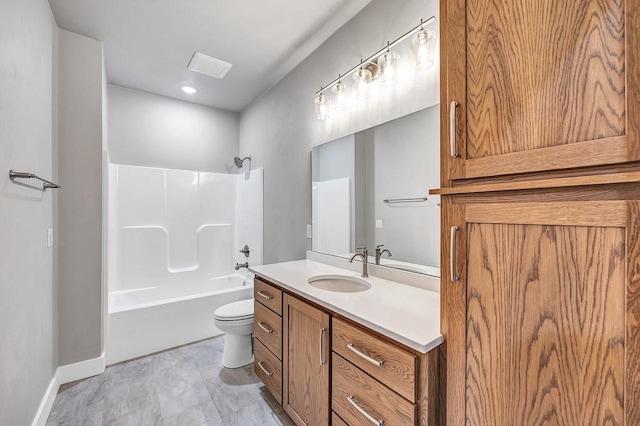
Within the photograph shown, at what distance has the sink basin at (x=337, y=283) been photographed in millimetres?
1763

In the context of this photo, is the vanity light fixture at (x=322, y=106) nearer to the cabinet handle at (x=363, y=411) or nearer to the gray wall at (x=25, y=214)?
the gray wall at (x=25, y=214)

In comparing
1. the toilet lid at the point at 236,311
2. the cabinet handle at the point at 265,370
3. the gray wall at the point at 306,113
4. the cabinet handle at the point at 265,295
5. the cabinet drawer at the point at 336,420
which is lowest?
the cabinet handle at the point at 265,370

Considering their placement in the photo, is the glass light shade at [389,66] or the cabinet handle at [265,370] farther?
the cabinet handle at [265,370]

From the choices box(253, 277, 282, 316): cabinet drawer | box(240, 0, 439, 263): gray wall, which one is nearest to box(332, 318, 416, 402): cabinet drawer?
box(253, 277, 282, 316): cabinet drawer

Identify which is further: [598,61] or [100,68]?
[100,68]

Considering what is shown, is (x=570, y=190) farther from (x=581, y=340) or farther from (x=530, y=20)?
(x=530, y=20)

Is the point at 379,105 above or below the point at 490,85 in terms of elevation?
above

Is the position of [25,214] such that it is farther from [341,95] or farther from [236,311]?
[341,95]

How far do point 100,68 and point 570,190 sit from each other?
10.0 feet

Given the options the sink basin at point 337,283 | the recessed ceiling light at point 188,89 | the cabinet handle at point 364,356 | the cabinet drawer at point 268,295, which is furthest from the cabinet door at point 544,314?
the recessed ceiling light at point 188,89

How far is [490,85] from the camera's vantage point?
2.67ft

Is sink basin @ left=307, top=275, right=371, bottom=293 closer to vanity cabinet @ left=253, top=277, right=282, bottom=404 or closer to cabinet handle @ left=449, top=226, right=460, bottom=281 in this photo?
vanity cabinet @ left=253, top=277, right=282, bottom=404

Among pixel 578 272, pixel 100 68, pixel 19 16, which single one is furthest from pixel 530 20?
pixel 100 68

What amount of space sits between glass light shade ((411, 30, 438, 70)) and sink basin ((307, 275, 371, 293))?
1.27 metres
